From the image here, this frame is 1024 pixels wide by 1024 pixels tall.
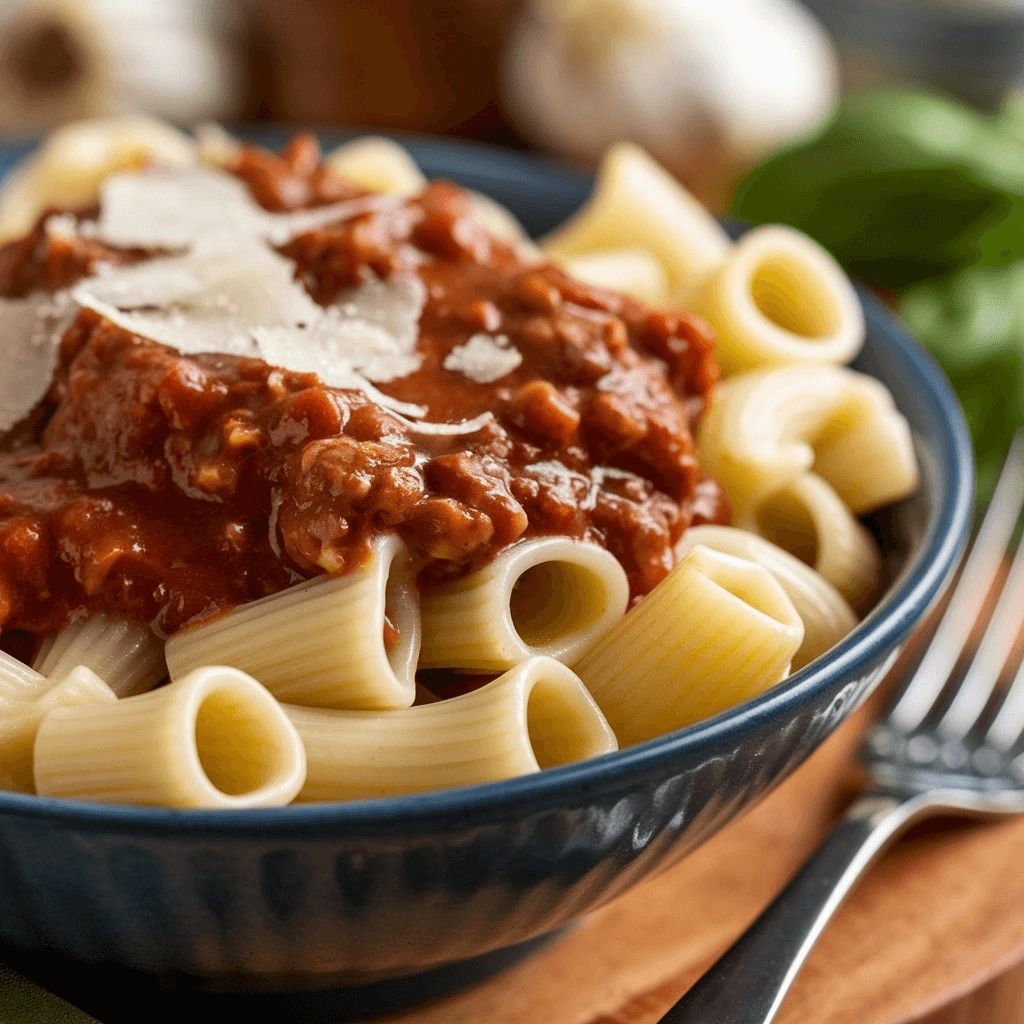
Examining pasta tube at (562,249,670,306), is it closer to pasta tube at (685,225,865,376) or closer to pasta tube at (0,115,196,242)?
pasta tube at (685,225,865,376)

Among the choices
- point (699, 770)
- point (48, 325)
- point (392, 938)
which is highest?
point (48, 325)

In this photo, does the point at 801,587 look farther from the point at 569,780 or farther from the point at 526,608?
the point at 569,780

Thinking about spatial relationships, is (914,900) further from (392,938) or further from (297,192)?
(297,192)

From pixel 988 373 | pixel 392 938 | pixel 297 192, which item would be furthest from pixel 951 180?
pixel 392 938

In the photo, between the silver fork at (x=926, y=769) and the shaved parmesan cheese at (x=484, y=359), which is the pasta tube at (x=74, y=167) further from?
the silver fork at (x=926, y=769)

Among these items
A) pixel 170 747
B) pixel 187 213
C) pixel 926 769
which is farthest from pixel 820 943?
pixel 187 213
